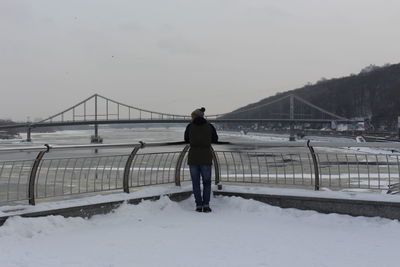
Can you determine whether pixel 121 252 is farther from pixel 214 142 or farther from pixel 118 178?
pixel 118 178

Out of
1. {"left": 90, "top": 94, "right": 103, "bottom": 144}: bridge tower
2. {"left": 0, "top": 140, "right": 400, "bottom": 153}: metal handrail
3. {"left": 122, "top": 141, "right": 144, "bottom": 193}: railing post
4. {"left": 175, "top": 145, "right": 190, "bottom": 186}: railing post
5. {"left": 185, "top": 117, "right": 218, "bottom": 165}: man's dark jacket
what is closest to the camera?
{"left": 0, "top": 140, "right": 400, "bottom": 153}: metal handrail

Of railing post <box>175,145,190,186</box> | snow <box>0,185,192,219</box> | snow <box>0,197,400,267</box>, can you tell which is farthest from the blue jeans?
railing post <box>175,145,190,186</box>

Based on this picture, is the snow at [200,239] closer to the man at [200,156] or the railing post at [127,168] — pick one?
the man at [200,156]

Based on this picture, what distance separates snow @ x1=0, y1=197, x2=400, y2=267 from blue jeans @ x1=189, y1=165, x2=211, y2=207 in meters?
Result: 0.21

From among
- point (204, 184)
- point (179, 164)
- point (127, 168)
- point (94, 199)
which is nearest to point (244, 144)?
point (179, 164)

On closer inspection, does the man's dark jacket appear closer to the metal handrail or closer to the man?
the man

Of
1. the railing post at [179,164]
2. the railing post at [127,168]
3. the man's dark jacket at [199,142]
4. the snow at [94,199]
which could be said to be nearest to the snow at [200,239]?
the snow at [94,199]

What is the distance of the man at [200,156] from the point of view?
6.06 m

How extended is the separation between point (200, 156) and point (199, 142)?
0.19 m

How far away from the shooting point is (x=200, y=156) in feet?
19.9

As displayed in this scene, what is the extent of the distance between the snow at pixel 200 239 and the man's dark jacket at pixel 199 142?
71 centimetres

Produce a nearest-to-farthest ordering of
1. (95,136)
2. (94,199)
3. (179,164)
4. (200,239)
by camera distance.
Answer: (200,239) → (94,199) → (179,164) → (95,136)

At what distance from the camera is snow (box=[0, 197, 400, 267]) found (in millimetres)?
4074

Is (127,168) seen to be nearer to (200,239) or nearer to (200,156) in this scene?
(200,156)
